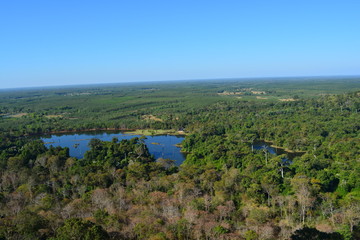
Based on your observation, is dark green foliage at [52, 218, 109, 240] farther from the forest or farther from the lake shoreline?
the lake shoreline

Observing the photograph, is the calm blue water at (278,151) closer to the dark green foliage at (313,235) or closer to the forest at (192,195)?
the forest at (192,195)

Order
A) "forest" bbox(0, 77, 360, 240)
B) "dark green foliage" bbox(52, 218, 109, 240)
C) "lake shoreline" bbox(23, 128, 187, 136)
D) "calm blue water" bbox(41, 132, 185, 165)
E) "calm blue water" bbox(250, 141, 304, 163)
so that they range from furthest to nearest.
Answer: "lake shoreline" bbox(23, 128, 187, 136) → "calm blue water" bbox(41, 132, 185, 165) → "calm blue water" bbox(250, 141, 304, 163) → "forest" bbox(0, 77, 360, 240) → "dark green foliage" bbox(52, 218, 109, 240)

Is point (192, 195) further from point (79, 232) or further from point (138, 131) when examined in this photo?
point (138, 131)

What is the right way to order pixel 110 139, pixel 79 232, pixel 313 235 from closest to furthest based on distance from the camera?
1. pixel 79 232
2. pixel 313 235
3. pixel 110 139

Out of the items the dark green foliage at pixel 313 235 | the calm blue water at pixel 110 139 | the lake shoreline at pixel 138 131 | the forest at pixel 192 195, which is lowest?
the calm blue water at pixel 110 139

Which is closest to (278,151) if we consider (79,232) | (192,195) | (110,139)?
(192,195)

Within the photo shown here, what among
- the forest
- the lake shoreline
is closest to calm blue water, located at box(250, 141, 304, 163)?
the forest

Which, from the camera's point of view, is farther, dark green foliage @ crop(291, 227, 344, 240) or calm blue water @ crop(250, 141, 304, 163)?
calm blue water @ crop(250, 141, 304, 163)

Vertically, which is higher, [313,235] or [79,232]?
[79,232]

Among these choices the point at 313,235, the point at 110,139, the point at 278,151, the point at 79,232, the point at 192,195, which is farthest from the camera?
the point at 110,139

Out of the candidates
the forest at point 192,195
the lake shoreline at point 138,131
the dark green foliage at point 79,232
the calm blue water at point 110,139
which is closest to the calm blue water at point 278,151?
the forest at point 192,195
